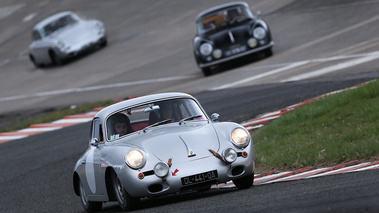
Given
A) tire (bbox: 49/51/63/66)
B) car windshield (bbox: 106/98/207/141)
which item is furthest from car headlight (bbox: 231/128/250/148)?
tire (bbox: 49/51/63/66)

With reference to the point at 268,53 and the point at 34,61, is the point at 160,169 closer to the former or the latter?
the point at 268,53

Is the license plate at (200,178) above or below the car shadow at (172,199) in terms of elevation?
above

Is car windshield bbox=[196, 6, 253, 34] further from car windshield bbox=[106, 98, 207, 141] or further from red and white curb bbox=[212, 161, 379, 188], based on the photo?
car windshield bbox=[106, 98, 207, 141]

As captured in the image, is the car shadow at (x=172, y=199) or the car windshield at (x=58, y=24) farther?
the car windshield at (x=58, y=24)

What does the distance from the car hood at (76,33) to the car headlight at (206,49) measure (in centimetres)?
873

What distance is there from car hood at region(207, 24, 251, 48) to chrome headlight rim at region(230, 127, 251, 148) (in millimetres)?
12215

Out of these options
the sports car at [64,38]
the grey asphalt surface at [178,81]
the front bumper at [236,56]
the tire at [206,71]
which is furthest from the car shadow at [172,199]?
the sports car at [64,38]

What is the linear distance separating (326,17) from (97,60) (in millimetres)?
8189

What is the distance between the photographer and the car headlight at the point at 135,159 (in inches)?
320

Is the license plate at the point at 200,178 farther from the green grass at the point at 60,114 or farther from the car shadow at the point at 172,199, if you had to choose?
the green grass at the point at 60,114

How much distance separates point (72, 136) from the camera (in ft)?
54.8

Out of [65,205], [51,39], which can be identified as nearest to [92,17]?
[51,39]

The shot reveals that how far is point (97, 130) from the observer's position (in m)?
9.62

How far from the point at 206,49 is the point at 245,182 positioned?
12.5 meters
